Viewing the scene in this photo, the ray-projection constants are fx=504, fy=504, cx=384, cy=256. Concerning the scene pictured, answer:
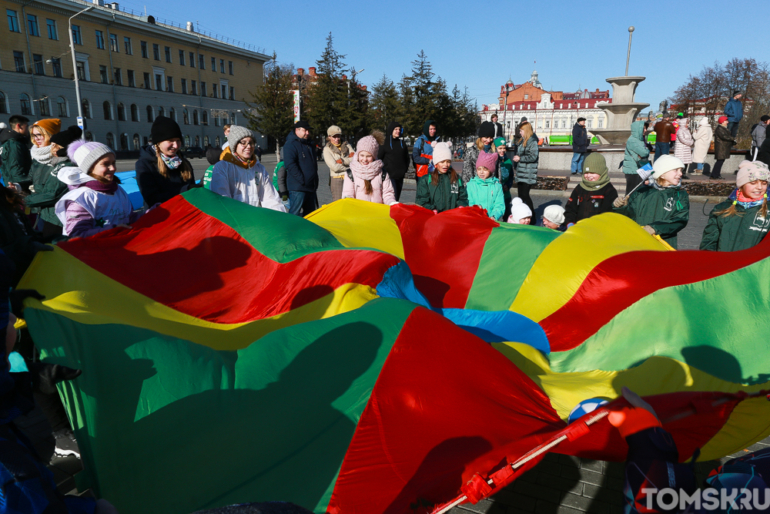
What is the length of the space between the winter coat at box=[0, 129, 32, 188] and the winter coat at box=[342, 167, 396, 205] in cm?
465

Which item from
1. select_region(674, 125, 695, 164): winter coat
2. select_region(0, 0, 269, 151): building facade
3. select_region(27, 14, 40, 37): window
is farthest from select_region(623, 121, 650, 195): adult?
select_region(27, 14, 40, 37): window

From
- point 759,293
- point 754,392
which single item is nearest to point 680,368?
point 754,392

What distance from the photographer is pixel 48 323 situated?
6.59ft

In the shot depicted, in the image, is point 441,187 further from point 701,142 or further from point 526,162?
point 701,142

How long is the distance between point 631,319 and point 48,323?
9.91ft

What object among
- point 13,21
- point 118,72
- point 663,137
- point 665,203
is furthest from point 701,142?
point 118,72

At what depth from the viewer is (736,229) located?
4.17 metres

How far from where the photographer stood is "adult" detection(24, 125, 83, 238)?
16.8 ft

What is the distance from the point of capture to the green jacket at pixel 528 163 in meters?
9.09

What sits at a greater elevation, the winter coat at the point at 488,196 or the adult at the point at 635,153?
the adult at the point at 635,153

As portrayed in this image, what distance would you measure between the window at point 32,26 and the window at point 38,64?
64.6 inches

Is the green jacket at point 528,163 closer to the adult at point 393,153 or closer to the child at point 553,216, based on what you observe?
the adult at point 393,153

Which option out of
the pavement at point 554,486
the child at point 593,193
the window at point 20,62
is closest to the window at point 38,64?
the window at point 20,62

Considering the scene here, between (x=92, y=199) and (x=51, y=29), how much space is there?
4870 cm
